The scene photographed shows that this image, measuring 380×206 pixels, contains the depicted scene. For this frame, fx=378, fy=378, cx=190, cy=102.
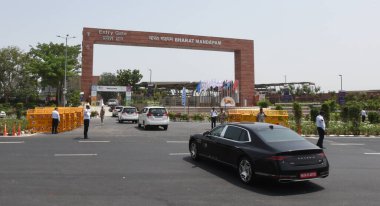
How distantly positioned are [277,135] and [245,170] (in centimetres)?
114

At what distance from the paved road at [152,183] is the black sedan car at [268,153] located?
368 millimetres

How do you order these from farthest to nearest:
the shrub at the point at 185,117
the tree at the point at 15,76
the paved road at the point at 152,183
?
1. the tree at the point at 15,76
2. the shrub at the point at 185,117
3. the paved road at the point at 152,183

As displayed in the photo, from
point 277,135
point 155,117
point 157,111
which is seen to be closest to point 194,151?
point 277,135

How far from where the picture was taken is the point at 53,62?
53719 millimetres

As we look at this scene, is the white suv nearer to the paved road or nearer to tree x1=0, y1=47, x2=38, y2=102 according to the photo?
the paved road

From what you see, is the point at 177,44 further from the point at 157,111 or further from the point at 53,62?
the point at 157,111

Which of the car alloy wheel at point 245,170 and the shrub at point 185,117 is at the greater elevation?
the shrub at point 185,117

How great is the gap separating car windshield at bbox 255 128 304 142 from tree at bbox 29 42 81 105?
4860 cm

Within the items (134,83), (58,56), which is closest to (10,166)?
(58,56)

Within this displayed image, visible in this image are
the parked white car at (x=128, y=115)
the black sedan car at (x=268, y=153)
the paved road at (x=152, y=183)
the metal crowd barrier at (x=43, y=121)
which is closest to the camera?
the paved road at (x=152, y=183)

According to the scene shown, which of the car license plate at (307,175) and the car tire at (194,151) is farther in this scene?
the car tire at (194,151)

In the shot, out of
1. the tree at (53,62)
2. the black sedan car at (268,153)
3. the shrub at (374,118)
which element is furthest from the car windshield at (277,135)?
the tree at (53,62)

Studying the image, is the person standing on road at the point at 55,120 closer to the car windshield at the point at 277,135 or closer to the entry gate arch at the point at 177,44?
the car windshield at the point at 277,135

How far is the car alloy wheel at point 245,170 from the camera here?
848 centimetres
